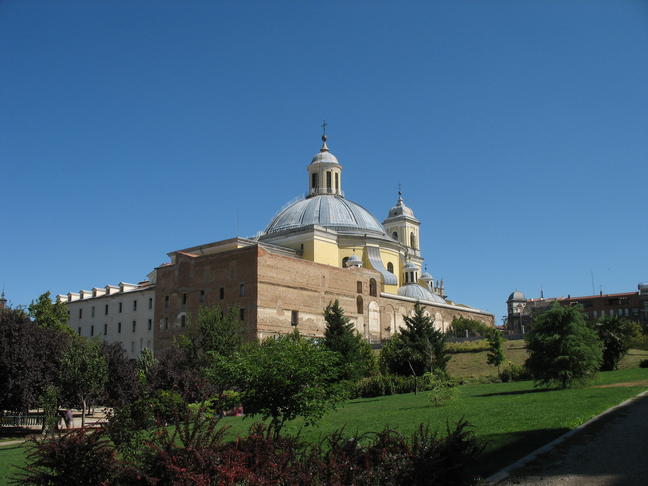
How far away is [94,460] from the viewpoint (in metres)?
7.33

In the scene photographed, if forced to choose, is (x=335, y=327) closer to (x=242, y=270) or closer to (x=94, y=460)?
(x=242, y=270)

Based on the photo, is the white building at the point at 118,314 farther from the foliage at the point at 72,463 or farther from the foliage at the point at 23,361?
the foliage at the point at 72,463

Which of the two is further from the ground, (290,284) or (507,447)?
(290,284)

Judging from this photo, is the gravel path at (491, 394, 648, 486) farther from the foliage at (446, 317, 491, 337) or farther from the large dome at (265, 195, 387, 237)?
the foliage at (446, 317, 491, 337)

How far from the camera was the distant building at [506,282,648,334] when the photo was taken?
70.9 metres

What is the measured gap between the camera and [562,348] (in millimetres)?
18766

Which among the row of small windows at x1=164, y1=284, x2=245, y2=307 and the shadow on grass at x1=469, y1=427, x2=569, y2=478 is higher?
the row of small windows at x1=164, y1=284, x2=245, y2=307

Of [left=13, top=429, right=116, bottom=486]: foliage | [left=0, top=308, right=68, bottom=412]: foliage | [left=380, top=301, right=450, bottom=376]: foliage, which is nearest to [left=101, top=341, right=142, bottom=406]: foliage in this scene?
[left=0, top=308, right=68, bottom=412]: foliage

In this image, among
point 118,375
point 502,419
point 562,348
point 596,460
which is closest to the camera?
point 596,460

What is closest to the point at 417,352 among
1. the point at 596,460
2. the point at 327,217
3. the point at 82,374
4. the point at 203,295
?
the point at 82,374

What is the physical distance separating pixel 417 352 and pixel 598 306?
56685 millimetres

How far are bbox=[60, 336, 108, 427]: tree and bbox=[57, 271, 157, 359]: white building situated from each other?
803 inches

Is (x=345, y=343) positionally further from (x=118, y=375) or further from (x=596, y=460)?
(x=596, y=460)

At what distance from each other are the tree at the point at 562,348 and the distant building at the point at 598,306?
1957 inches
